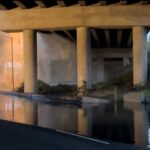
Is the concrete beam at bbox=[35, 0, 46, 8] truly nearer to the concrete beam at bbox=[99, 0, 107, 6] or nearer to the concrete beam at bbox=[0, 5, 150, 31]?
the concrete beam at bbox=[0, 5, 150, 31]

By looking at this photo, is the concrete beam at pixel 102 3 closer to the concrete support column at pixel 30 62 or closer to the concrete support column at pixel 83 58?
the concrete support column at pixel 83 58

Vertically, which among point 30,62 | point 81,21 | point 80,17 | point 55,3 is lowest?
point 30,62

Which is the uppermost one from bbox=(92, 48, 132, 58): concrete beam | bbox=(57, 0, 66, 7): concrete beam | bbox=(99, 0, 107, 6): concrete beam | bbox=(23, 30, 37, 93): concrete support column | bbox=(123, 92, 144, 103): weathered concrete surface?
bbox=(57, 0, 66, 7): concrete beam

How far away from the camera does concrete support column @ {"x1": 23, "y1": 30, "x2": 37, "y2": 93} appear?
36250 mm

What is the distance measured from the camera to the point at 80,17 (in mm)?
34469

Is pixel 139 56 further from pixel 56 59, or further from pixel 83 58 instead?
pixel 56 59

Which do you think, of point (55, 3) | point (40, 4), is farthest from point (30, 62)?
point (55, 3)

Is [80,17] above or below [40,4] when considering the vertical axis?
below

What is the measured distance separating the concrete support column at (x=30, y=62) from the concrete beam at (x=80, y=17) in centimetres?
90

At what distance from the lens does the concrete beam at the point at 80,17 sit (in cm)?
3372

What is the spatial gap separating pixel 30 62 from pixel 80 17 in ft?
18.9

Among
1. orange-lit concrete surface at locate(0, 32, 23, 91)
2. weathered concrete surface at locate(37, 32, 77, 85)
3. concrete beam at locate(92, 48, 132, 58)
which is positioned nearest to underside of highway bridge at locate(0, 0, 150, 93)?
orange-lit concrete surface at locate(0, 32, 23, 91)

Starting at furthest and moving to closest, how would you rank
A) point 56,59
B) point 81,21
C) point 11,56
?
point 56,59 → point 11,56 → point 81,21

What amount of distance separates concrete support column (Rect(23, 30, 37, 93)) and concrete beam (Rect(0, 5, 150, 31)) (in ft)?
2.96
